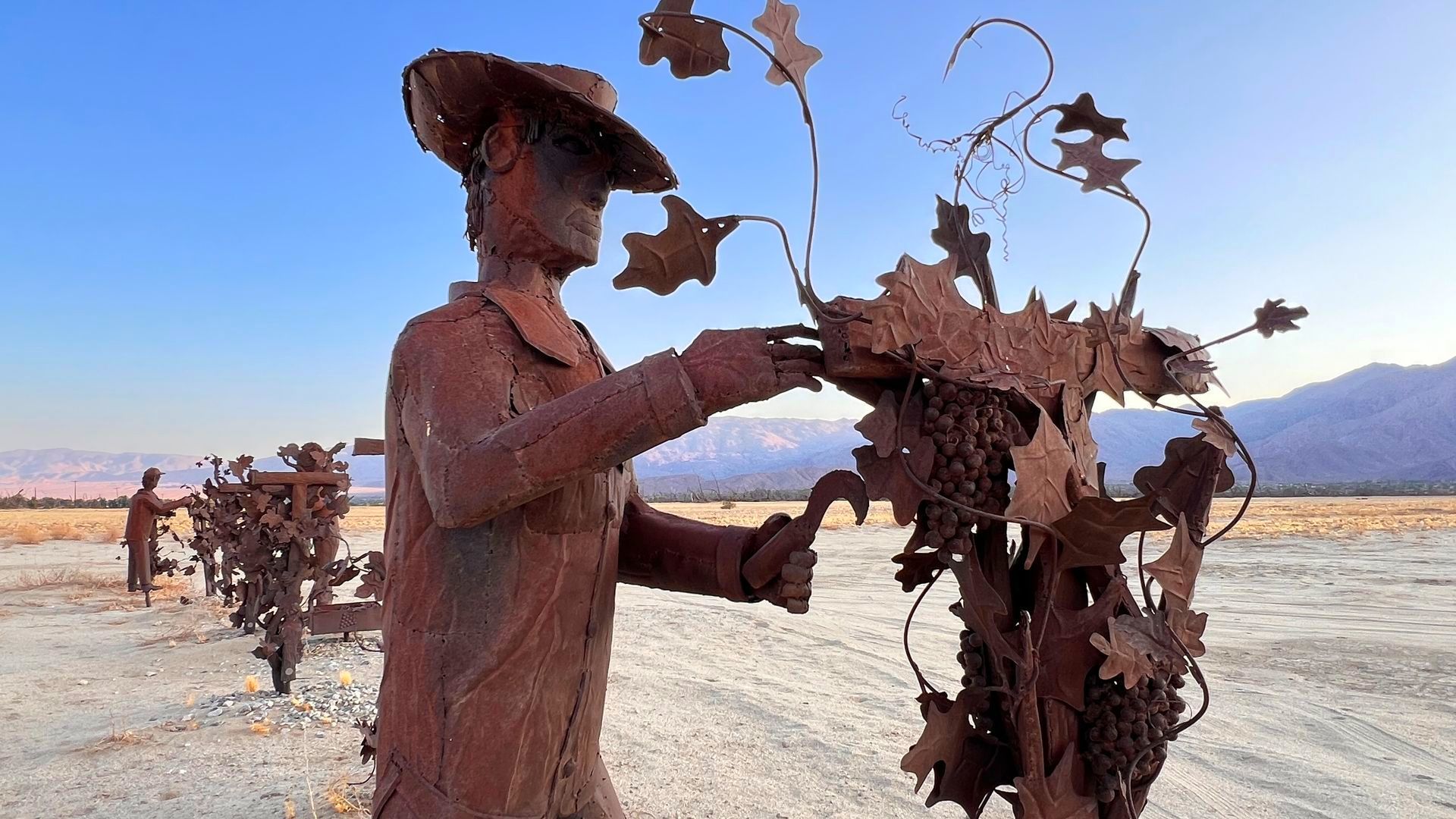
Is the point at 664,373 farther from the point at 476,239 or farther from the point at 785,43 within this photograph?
the point at 476,239

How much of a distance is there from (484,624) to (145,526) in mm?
14271

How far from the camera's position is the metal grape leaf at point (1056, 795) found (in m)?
1.88

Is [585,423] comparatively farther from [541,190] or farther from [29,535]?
[29,535]

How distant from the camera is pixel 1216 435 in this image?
192 cm

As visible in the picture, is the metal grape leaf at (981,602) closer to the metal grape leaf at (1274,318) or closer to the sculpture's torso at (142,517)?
the metal grape leaf at (1274,318)

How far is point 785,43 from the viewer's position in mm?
1782

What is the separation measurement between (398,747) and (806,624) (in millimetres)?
8823

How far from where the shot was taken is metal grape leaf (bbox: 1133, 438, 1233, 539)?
2.00m

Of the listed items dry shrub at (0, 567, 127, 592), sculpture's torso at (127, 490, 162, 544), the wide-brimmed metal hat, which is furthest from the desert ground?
the wide-brimmed metal hat

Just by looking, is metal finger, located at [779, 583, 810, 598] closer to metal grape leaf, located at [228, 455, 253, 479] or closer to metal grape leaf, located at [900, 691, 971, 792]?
metal grape leaf, located at [900, 691, 971, 792]

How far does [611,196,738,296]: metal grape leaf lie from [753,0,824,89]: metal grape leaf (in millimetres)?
361

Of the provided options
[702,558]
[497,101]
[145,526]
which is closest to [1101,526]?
[702,558]

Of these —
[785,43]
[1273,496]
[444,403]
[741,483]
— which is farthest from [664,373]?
[741,483]

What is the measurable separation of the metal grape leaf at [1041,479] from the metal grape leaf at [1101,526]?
0.13 feet
